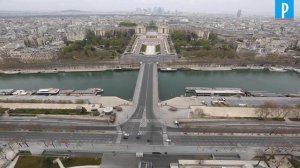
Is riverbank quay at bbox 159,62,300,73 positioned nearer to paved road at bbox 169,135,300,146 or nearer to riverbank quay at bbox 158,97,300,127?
riverbank quay at bbox 158,97,300,127

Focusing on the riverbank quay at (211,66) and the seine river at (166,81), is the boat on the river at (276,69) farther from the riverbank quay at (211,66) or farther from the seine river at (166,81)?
the seine river at (166,81)

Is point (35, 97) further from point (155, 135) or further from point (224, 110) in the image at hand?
point (224, 110)

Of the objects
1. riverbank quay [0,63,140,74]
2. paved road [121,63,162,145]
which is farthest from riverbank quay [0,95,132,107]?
riverbank quay [0,63,140,74]

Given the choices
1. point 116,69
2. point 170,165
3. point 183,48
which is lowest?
point 170,165

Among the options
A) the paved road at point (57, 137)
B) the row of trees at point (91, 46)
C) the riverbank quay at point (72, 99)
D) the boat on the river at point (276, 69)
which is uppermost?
the row of trees at point (91, 46)

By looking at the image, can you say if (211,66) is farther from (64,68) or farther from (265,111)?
(64,68)

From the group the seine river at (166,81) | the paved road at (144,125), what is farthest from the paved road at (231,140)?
the seine river at (166,81)

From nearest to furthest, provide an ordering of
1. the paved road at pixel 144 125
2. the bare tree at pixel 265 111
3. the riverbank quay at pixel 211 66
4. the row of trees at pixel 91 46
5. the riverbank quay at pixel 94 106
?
the paved road at pixel 144 125 → the riverbank quay at pixel 94 106 → the bare tree at pixel 265 111 → the riverbank quay at pixel 211 66 → the row of trees at pixel 91 46

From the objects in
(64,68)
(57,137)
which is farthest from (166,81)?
(64,68)

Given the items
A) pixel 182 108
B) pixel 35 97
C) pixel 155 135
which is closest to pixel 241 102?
pixel 182 108
